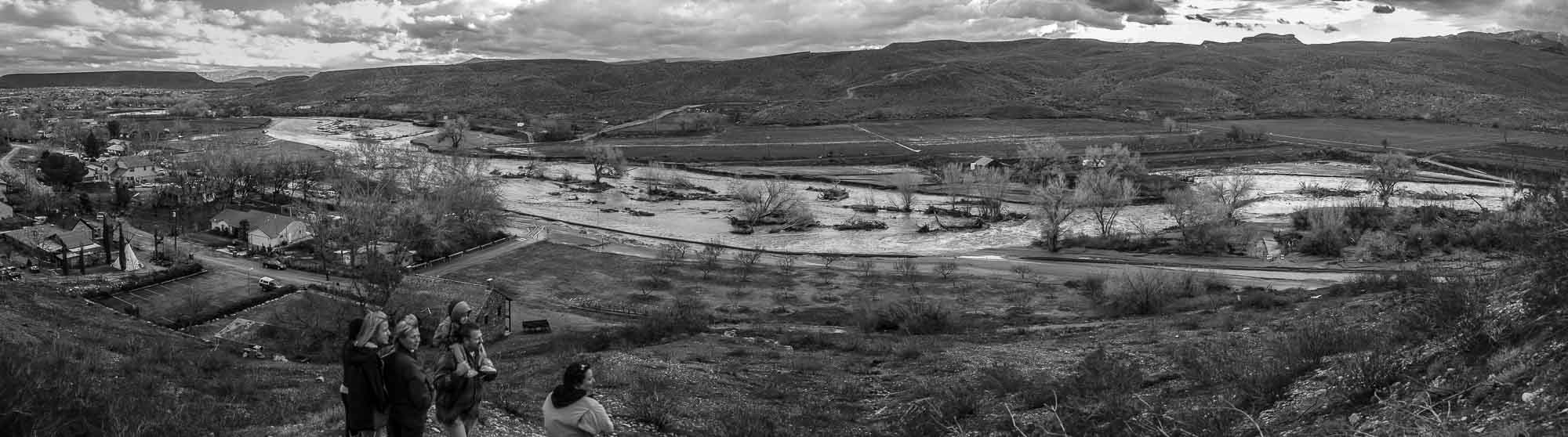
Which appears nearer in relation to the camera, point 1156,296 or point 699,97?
point 1156,296

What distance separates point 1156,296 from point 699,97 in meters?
160

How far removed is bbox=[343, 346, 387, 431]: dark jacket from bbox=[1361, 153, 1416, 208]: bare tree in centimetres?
6196

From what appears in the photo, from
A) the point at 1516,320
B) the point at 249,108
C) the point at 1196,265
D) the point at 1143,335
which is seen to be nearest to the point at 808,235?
the point at 1196,265

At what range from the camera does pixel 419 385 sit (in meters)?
6.85

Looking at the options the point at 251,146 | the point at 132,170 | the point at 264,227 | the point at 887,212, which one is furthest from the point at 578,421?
the point at 251,146

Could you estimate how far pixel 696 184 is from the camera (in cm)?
7556

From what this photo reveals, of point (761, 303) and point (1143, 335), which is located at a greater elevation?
point (1143, 335)

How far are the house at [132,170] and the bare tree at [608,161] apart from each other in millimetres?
34238

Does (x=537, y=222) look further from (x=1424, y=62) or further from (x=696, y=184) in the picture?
(x=1424, y=62)

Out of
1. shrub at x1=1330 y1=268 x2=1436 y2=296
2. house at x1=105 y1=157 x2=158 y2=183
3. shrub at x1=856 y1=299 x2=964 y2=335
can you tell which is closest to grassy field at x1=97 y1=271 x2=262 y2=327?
shrub at x1=856 y1=299 x2=964 y2=335

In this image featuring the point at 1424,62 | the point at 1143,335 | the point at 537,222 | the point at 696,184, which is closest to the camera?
the point at 1143,335

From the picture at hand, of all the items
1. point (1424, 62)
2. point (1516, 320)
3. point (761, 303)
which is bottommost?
point (761, 303)

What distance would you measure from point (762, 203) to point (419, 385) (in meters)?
50.9

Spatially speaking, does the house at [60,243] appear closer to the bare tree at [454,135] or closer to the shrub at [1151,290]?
the shrub at [1151,290]
